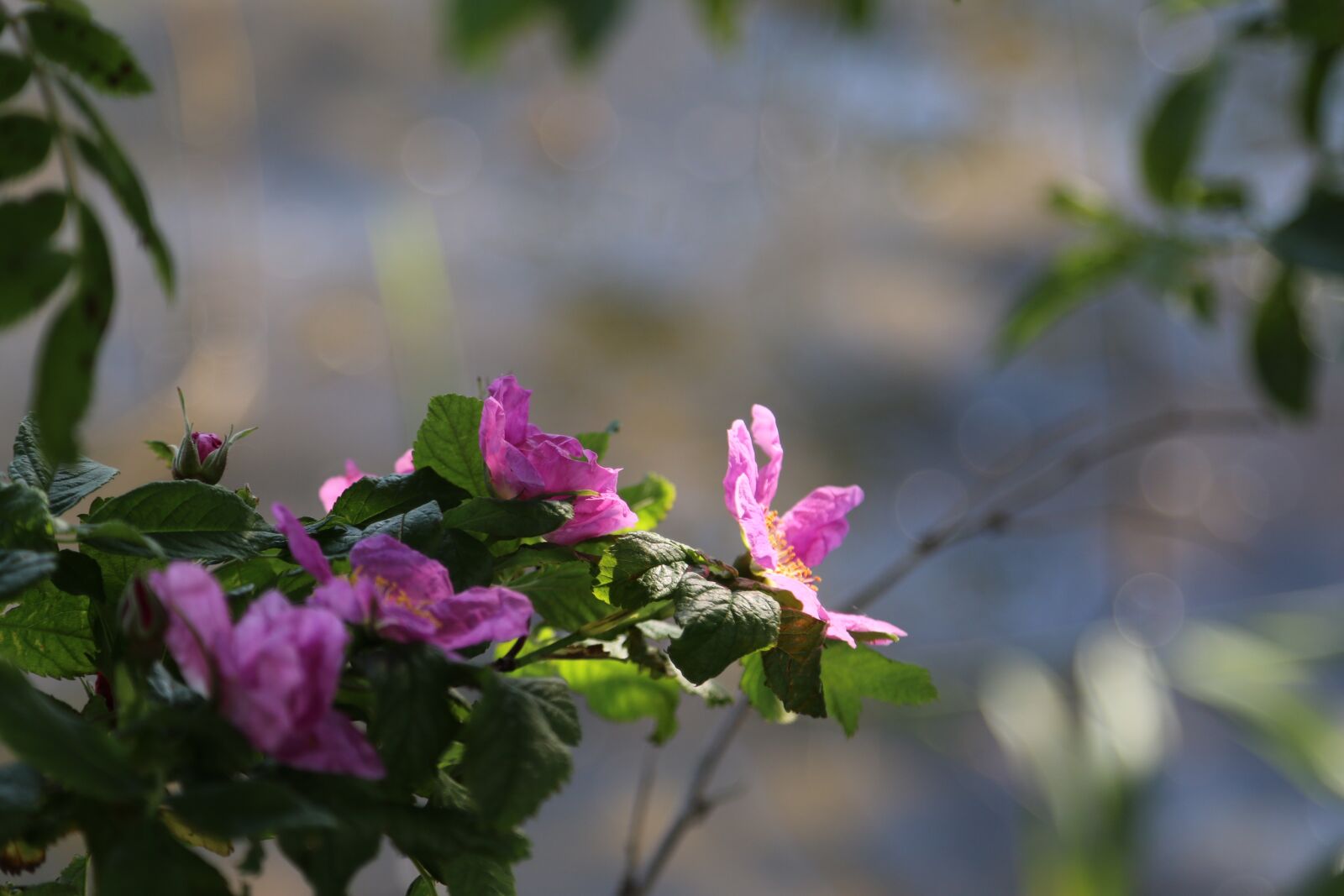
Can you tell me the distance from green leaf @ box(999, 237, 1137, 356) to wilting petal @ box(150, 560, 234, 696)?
607 millimetres

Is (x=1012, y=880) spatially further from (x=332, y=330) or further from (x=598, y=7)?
(x=598, y=7)

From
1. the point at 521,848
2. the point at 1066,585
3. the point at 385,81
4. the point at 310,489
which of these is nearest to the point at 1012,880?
the point at 1066,585

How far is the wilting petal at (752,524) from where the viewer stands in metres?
0.26

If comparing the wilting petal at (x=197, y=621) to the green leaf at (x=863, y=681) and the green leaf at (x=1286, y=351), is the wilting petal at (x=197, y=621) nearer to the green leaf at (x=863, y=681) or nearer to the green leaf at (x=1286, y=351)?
the green leaf at (x=863, y=681)

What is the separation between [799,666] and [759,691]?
40 millimetres

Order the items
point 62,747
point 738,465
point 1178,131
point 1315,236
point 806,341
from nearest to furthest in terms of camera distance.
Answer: point 62,747 < point 738,465 < point 1315,236 < point 1178,131 < point 806,341

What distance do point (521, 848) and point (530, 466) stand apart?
84 mm

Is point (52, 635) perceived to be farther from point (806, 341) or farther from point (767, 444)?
point (806, 341)

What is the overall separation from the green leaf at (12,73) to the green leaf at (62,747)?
0.14m

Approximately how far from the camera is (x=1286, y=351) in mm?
646

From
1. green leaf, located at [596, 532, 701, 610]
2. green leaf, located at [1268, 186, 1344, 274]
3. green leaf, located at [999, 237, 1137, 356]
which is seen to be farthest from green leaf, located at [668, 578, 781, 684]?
green leaf, located at [999, 237, 1137, 356]

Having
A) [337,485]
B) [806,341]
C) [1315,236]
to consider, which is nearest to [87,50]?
[337,485]

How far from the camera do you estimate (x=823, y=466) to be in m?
1.50

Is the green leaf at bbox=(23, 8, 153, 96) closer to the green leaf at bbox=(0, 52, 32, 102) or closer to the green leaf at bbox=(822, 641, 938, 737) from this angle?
the green leaf at bbox=(0, 52, 32, 102)
